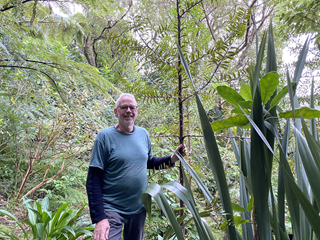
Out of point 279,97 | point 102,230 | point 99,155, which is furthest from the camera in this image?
point 99,155

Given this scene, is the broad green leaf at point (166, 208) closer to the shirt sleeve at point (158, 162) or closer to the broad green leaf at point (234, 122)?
the broad green leaf at point (234, 122)

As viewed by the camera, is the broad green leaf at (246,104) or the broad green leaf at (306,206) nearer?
the broad green leaf at (306,206)

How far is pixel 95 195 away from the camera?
132 centimetres

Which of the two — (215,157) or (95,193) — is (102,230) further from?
(215,157)

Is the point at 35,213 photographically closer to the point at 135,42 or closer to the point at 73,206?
the point at 73,206

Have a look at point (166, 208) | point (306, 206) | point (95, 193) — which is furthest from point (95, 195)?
point (306, 206)

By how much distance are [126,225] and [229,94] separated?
1.27 meters

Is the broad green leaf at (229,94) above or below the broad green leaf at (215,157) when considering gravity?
above

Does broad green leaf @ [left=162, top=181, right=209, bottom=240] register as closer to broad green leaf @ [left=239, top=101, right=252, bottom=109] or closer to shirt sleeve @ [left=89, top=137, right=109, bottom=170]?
broad green leaf @ [left=239, top=101, right=252, bottom=109]

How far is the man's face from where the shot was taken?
1535 millimetres

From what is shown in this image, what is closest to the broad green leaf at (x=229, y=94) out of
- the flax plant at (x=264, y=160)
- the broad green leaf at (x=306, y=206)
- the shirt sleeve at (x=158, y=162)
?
the flax plant at (x=264, y=160)

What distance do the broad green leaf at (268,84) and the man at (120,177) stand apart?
2.52ft

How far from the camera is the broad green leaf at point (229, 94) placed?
0.62m

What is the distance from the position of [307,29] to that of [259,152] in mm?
2367
